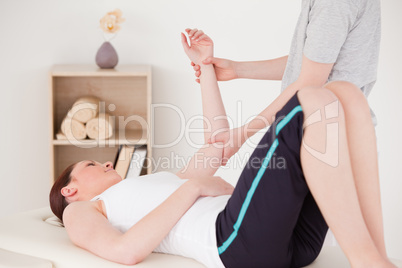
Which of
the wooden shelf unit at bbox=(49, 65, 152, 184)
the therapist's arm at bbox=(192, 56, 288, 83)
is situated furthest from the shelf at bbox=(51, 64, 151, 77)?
the therapist's arm at bbox=(192, 56, 288, 83)

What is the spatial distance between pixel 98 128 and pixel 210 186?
4.95 ft

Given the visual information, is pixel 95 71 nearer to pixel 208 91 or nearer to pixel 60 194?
pixel 208 91

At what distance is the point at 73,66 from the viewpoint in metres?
3.02

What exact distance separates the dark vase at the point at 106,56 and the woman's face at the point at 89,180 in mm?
1294

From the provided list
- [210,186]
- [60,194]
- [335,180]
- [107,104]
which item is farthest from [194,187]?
[107,104]

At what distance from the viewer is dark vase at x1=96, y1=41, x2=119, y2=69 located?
2.89 m

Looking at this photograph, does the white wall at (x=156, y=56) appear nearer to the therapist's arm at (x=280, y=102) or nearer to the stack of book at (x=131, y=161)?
the stack of book at (x=131, y=161)

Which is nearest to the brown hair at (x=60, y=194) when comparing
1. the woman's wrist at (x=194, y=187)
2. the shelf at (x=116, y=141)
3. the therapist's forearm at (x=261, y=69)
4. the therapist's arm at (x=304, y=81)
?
the woman's wrist at (x=194, y=187)

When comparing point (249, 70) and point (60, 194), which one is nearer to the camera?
point (60, 194)

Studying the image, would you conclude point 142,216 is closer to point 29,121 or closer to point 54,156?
point 54,156

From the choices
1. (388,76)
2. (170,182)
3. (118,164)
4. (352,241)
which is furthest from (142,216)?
(388,76)

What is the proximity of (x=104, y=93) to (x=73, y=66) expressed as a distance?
24cm

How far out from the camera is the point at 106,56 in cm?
289

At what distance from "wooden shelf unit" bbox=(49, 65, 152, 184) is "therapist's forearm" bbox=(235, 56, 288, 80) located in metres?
0.99
